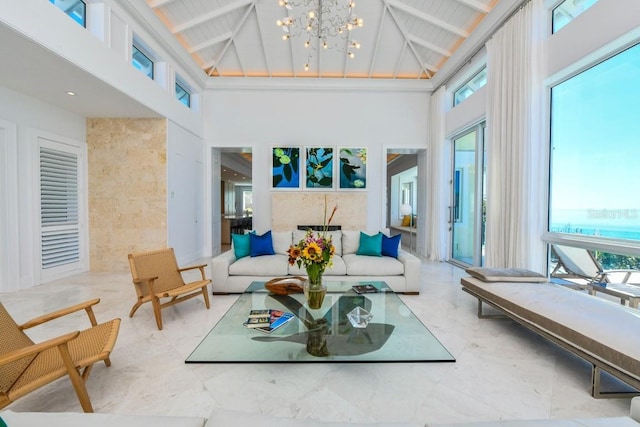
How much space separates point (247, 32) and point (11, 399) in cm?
637

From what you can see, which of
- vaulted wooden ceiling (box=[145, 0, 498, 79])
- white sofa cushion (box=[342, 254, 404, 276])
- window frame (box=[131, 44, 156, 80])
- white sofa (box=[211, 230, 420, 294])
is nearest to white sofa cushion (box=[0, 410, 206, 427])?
white sofa (box=[211, 230, 420, 294])

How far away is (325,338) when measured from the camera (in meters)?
2.02

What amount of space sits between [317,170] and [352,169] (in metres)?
0.82

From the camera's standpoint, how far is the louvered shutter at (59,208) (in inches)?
173

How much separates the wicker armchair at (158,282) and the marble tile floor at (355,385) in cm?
28

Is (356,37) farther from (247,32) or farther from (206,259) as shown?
(206,259)

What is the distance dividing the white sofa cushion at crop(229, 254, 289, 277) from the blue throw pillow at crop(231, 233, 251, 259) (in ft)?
0.70

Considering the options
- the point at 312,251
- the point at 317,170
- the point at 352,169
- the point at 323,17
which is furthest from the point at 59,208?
the point at 323,17

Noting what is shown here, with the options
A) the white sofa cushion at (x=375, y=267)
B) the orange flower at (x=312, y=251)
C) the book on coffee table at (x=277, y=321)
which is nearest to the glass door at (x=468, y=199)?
the white sofa cushion at (x=375, y=267)

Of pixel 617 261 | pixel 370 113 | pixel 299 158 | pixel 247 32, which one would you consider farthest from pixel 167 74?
pixel 617 261

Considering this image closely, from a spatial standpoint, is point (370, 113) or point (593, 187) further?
point (370, 113)

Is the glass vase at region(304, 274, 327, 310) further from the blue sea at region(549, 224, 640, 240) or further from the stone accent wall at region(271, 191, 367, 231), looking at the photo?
the stone accent wall at region(271, 191, 367, 231)

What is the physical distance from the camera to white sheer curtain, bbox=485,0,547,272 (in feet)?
12.0

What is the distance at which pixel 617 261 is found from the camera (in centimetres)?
291
